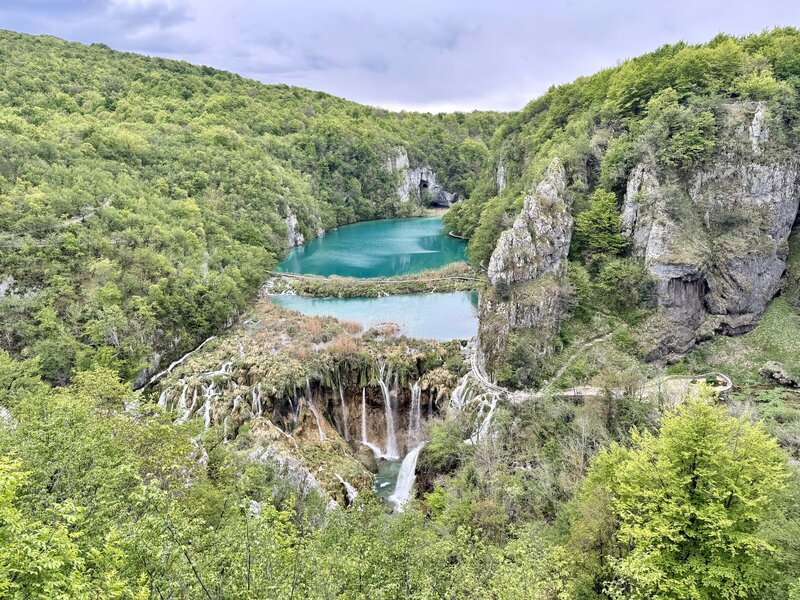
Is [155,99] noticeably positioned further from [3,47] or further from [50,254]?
[50,254]

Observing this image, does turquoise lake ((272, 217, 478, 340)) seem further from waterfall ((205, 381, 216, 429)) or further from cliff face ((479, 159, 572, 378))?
waterfall ((205, 381, 216, 429))

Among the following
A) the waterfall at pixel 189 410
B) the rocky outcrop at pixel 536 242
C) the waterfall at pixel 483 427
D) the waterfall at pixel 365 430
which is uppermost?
the rocky outcrop at pixel 536 242

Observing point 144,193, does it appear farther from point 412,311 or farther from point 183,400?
point 412,311

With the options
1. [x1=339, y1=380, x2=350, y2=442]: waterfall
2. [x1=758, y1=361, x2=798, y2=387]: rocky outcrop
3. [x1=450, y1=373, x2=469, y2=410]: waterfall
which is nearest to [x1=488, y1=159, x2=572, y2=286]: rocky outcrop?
[x1=450, y1=373, x2=469, y2=410]: waterfall

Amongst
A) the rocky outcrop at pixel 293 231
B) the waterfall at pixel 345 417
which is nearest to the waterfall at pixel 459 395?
the waterfall at pixel 345 417

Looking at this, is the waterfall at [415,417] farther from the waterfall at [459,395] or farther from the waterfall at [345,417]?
the waterfall at [345,417]

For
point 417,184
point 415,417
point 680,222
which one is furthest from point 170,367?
point 417,184
